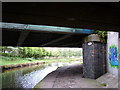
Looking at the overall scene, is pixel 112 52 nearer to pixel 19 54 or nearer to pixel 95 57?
pixel 95 57

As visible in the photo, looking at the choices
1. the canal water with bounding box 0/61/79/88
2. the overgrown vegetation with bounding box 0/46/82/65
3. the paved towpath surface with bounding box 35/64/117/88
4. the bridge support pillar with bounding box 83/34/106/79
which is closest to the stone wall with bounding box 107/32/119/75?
the bridge support pillar with bounding box 83/34/106/79

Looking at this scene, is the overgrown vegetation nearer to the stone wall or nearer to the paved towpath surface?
the paved towpath surface

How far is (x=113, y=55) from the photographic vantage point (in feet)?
38.0

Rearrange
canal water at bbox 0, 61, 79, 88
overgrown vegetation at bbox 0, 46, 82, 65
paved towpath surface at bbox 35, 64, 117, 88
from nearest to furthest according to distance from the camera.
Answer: paved towpath surface at bbox 35, 64, 117, 88 → canal water at bbox 0, 61, 79, 88 → overgrown vegetation at bbox 0, 46, 82, 65

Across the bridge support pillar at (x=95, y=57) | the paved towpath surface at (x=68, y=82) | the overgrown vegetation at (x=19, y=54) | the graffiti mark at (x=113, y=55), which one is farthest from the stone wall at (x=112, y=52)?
the overgrown vegetation at (x=19, y=54)

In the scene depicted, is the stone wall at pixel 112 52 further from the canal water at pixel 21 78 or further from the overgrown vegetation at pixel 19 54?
the overgrown vegetation at pixel 19 54

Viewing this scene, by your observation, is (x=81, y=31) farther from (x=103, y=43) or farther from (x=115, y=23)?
(x=115, y=23)

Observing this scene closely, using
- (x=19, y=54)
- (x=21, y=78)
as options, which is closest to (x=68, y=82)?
(x=21, y=78)

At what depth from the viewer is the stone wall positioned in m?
11.1

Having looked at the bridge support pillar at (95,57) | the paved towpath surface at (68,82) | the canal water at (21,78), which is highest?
the bridge support pillar at (95,57)

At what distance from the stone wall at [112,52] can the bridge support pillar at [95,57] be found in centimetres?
59

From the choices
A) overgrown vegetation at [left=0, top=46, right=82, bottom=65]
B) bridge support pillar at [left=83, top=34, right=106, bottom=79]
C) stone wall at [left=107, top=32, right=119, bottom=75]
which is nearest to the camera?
stone wall at [left=107, top=32, right=119, bottom=75]

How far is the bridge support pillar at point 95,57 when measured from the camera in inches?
500

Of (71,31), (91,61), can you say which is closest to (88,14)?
(71,31)
